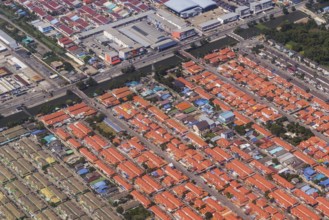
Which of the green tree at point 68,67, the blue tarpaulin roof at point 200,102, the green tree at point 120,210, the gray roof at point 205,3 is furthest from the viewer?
the gray roof at point 205,3

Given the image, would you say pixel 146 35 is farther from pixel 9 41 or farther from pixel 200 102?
pixel 9 41

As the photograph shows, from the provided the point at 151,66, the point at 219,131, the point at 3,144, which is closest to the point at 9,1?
the point at 151,66

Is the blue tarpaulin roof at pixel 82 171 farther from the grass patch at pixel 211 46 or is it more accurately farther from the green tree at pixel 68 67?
the grass patch at pixel 211 46

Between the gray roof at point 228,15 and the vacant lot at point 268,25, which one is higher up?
the gray roof at point 228,15

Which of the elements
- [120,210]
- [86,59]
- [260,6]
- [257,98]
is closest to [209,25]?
[260,6]

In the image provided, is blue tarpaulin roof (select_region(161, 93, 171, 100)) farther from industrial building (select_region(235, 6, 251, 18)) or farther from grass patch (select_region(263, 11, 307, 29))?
industrial building (select_region(235, 6, 251, 18))

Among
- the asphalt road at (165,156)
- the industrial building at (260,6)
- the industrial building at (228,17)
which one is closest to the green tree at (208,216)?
the asphalt road at (165,156)
